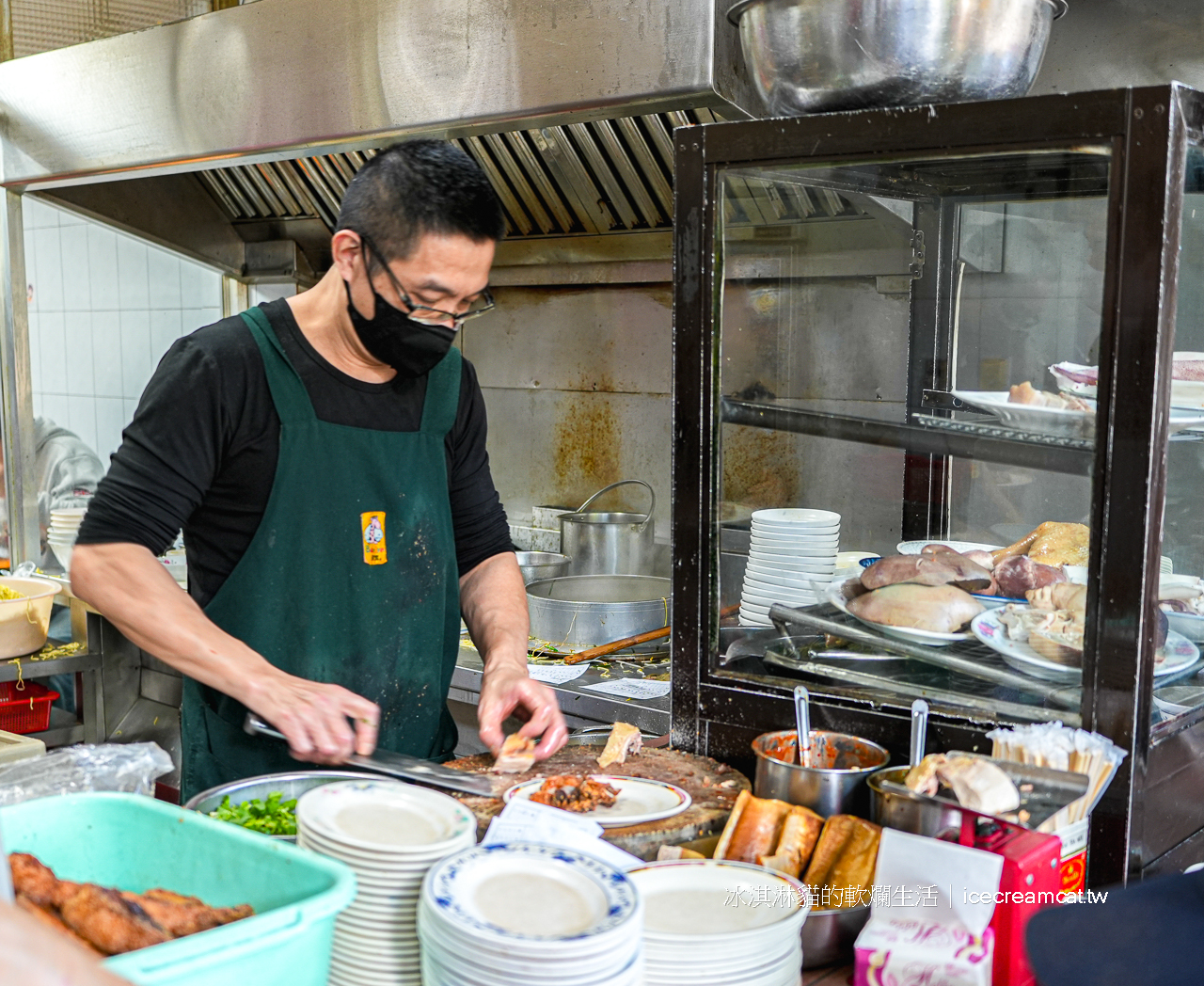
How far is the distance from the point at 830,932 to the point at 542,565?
2173 millimetres

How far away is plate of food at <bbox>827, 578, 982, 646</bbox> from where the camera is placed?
162 cm

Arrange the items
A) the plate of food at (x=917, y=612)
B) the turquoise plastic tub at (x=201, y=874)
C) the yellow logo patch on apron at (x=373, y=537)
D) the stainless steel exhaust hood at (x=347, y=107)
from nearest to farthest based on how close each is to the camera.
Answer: the turquoise plastic tub at (x=201, y=874) < the plate of food at (x=917, y=612) < the yellow logo patch on apron at (x=373, y=537) < the stainless steel exhaust hood at (x=347, y=107)

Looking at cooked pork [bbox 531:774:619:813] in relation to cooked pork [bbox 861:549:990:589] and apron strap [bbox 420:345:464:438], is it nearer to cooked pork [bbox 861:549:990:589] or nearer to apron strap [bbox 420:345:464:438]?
cooked pork [bbox 861:549:990:589]

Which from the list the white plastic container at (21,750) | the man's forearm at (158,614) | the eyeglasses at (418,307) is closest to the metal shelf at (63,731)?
the white plastic container at (21,750)

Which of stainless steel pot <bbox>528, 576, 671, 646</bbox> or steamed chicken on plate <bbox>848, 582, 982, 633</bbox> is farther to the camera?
stainless steel pot <bbox>528, 576, 671, 646</bbox>

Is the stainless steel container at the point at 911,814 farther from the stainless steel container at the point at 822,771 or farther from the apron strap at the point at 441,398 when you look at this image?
the apron strap at the point at 441,398

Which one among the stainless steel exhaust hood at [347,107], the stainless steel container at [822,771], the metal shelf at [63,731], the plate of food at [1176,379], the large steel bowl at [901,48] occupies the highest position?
the stainless steel exhaust hood at [347,107]

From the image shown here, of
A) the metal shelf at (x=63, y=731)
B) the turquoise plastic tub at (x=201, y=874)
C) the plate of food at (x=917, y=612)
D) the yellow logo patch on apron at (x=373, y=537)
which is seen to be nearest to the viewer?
the turquoise plastic tub at (x=201, y=874)

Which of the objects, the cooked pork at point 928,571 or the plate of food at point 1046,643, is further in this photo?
the cooked pork at point 928,571

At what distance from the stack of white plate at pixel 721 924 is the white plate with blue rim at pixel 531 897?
0.09 m

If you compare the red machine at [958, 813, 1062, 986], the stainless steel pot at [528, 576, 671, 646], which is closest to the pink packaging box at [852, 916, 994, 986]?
the red machine at [958, 813, 1062, 986]

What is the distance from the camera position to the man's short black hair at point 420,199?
1.77 metres

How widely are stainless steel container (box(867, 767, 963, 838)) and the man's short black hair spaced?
3.40 feet

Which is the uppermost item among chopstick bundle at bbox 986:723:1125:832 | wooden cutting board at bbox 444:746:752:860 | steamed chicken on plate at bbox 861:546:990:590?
steamed chicken on plate at bbox 861:546:990:590
